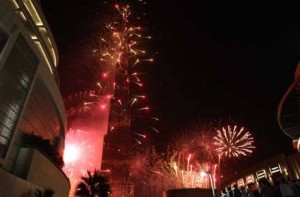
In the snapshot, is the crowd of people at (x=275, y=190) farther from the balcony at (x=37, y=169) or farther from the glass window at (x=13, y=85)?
the glass window at (x=13, y=85)

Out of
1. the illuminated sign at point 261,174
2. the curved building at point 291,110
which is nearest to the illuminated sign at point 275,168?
the illuminated sign at point 261,174

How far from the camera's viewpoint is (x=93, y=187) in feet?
76.5

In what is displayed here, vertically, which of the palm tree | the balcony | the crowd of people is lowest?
the crowd of people

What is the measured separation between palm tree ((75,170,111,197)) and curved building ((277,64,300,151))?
1441cm

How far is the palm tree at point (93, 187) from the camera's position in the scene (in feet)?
75.4

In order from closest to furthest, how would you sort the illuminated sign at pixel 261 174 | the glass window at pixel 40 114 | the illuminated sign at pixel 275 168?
the glass window at pixel 40 114, the illuminated sign at pixel 275 168, the illuminated sign at pixel 261 174

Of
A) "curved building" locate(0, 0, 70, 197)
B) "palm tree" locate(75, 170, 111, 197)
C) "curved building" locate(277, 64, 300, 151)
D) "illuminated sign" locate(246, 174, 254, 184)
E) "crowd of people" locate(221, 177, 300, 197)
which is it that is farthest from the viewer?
"illuminated sign" locate(246, 174, 254, 184)

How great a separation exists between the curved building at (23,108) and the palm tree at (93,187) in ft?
11.1

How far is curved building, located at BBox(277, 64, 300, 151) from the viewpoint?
17.7 metres

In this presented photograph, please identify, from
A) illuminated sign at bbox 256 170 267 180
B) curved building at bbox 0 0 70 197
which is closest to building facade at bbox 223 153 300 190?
illuminated sign at bbox 256 170 267 180

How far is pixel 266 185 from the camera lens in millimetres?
11484

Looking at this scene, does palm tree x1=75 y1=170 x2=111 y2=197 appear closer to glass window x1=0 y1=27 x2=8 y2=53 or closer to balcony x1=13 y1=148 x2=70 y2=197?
balcony x1=13 y1=148 x2=70 y2=197

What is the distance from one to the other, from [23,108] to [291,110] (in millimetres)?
17216

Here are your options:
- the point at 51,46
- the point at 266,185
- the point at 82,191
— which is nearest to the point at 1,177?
the point at 266,185
